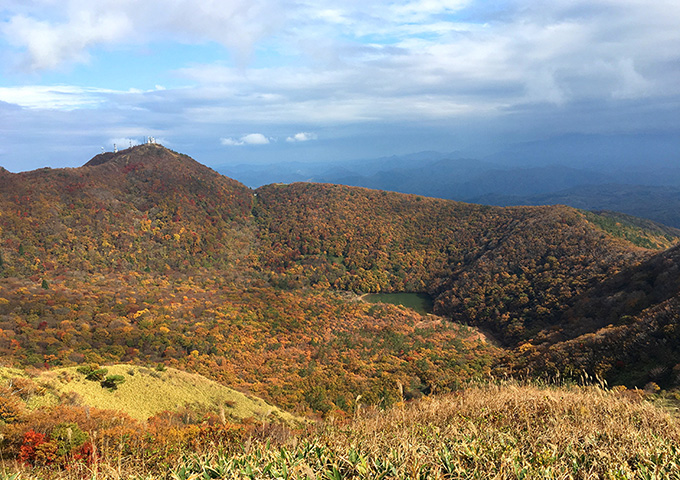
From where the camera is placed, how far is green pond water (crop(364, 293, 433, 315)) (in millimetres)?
70250

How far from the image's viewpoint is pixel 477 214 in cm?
9100

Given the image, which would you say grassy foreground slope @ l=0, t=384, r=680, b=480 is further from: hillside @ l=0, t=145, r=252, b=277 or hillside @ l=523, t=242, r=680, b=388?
hillside @ l=0, t=145, r=252, b=277

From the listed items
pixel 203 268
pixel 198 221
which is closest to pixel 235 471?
pixel 203 268

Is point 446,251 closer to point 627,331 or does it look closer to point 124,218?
point 627,331

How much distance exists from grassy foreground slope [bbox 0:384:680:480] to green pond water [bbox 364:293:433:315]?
62.7 m

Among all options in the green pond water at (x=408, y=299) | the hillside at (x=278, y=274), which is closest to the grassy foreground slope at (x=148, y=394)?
the hillside at (x=278, y=274)

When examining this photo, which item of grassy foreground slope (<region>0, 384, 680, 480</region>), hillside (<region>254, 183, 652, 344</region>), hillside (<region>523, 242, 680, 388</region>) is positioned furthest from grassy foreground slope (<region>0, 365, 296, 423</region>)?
hillside (<region>254, 183, 652, 344</region>)

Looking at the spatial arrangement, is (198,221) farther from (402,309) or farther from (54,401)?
(54,401)

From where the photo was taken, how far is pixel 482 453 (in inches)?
199

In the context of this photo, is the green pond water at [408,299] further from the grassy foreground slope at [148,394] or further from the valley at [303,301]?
the grassy foreground slope at [148,394]

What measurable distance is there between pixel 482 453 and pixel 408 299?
233ft

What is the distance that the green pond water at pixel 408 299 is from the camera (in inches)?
2766

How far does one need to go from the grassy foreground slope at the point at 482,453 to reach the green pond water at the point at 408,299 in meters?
62.7

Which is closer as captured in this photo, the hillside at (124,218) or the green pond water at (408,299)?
the hillside at (124,218)
